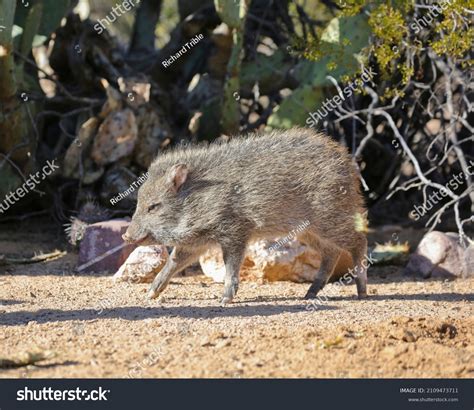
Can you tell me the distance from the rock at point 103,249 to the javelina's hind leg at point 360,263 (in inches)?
93.0

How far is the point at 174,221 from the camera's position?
283 inches

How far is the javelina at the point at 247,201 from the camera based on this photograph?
7160mm

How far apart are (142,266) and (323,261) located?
5.34 feet

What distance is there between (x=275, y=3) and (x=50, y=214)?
3831 mm

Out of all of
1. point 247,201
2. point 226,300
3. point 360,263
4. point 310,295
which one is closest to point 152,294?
point 226,300

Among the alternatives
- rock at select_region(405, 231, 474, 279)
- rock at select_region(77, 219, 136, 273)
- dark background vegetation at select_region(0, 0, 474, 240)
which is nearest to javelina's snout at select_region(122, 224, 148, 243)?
rock at select_region(77, 219, 136, 273)

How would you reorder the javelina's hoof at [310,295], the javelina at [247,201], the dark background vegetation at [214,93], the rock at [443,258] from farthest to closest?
the dark background vegetation at [214,93] → the rock at [443,258] → the javelina's hoof at [310,295] → the javelina at [247,201]

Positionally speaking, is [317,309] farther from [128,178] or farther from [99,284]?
[128,178]

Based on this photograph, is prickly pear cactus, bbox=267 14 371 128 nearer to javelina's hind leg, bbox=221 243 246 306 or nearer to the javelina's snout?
javelina's hind leg, bbox=221 243 246 306

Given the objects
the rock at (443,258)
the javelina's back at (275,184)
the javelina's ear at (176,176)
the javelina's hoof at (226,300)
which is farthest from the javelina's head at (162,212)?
the rock at (443,258)

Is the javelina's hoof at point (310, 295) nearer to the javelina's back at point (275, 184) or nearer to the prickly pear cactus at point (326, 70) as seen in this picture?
the javelina's back at point (275, 184)

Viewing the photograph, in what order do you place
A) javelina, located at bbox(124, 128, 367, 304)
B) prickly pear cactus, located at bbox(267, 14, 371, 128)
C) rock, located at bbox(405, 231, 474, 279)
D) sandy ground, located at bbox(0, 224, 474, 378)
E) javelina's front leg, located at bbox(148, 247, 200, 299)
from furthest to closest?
1. prickly pear cactus, located at bbox(267, 14, 371, 128)
2. rock, located at bbox(405, 231, 474, 279)
3. javelina's front leg, located at bbox(148, 247, 200, 299)
4. javelina, located at bbox(124, 128, 367, 304)
5. sandy ground, located at bbox(0, 224, 474, 378)

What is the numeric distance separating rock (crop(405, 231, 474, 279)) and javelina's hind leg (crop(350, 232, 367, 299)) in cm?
137

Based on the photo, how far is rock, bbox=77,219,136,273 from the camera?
8.71 metres
